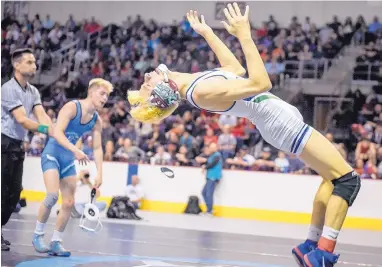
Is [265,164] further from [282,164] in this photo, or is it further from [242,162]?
[242,162]

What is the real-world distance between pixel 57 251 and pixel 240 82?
9.77ft

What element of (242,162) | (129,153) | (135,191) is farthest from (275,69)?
(135,191)

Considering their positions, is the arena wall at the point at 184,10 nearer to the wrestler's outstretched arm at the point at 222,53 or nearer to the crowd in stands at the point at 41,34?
the crowd in stands at the point at 41,34

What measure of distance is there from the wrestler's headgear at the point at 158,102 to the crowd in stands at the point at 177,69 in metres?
8.52

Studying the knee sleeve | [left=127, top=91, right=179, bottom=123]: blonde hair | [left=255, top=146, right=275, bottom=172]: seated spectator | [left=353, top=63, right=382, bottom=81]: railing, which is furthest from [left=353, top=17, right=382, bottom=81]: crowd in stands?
[left=127, top=91, right=179, bottom=123]: blonde hair

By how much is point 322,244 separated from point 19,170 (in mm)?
3468

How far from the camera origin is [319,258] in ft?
16.1

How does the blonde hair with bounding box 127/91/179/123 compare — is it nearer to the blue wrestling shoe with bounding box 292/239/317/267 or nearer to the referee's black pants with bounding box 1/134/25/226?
the blue wrestling shoe with bounding box 292/239/317/267

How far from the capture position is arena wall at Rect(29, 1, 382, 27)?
1834 centimetres

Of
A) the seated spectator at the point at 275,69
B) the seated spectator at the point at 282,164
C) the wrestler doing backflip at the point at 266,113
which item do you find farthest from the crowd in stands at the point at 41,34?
the wrestler doing backflip at the point at 266,113

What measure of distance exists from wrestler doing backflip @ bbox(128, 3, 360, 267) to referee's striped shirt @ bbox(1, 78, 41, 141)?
2031 millimetres

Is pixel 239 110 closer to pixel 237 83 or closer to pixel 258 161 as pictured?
pixel 237 83

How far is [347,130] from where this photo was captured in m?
15.7

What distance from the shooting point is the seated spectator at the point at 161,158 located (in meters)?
14.4
